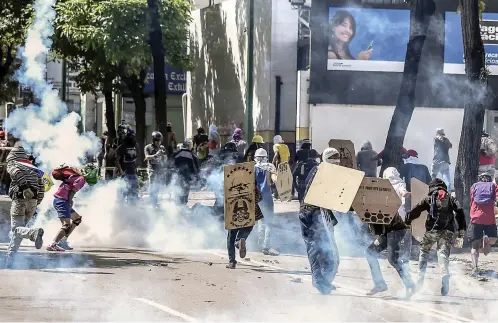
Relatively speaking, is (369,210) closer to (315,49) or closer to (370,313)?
(370,313)

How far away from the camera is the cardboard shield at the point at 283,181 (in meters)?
14.6

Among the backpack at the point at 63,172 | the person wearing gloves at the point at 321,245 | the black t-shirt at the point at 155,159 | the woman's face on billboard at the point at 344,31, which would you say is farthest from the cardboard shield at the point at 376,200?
the woman's face on billboard at the point at 344,31

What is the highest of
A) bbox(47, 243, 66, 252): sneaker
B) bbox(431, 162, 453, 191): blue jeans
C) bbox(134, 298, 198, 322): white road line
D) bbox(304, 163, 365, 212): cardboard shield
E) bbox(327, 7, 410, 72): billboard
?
bbox(327, 7, 410, 72): billboard

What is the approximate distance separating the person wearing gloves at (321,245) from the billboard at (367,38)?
12732 mm

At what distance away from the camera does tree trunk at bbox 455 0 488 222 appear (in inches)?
615

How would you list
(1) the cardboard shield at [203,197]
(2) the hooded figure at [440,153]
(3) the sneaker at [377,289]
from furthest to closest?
(2) the hooded figure at [440,153], (1) the cardboard shield at [203,197], (3) the sneaker at [377,289]

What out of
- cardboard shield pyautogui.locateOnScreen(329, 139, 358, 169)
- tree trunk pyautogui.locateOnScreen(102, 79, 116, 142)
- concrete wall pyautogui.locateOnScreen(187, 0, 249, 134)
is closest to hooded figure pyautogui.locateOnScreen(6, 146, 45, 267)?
cardboard shield pyautogui.locateOnScreen(329, 139, 358, 169)

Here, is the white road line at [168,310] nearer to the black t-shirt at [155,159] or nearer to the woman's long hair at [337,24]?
the black t-shirt at [155,159]

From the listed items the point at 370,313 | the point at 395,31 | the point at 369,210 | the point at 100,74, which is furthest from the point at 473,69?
the point at 100,74

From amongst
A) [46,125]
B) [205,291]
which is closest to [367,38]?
[46,125]

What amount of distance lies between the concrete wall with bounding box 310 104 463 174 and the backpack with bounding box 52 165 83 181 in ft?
38.8

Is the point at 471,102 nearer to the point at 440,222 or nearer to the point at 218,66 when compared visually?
the point at 440,222

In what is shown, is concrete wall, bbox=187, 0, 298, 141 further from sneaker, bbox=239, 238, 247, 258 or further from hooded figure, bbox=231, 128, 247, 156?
sneaker, bbox=239, 238, 247, 258

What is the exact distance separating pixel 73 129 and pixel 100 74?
14326 mm
